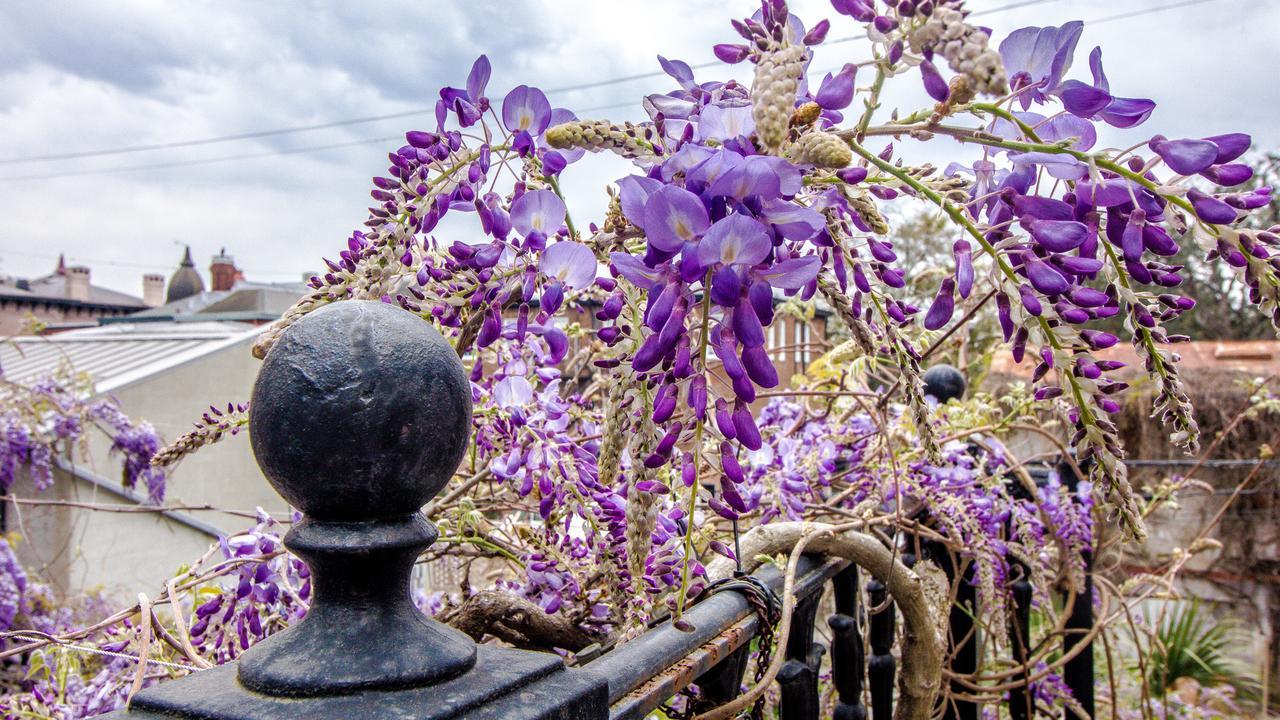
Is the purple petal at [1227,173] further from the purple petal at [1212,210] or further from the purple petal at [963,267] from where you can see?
the purple petal at [963,267]

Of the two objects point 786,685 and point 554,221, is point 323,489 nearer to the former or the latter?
point 554,221

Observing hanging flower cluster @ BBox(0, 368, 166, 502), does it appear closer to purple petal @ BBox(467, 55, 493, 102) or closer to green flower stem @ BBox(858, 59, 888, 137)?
purple petal @ BBox(467, 55, 493, 102)

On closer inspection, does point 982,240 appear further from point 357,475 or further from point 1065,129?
point 357,475

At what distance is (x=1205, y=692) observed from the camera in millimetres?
5293

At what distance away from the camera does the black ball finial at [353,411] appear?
1.48 ft

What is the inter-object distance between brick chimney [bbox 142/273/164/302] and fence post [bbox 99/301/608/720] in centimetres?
3313

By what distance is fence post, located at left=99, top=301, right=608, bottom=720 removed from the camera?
431 mm

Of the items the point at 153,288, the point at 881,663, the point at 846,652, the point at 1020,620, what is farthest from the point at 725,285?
the point at 153,288

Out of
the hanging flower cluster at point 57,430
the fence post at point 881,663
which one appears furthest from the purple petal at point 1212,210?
the hanging flower cluster at point 57,430

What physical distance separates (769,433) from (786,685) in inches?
28.3

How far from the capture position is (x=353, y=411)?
451 mm

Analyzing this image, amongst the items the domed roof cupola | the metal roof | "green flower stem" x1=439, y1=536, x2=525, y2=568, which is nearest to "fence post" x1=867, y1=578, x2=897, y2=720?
"green flower stem" x1=439, y1=536, x2=525, y2=568

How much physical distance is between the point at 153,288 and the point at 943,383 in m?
33.1

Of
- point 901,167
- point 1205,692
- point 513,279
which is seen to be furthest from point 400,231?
point 1205,692
